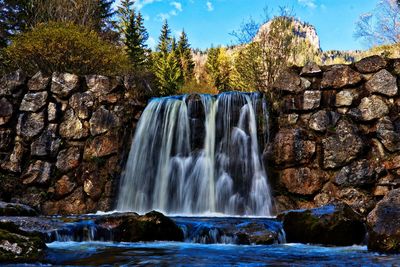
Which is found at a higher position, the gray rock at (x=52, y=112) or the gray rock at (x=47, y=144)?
the gray rock at (x=52, y=112)

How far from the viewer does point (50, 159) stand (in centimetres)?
1398

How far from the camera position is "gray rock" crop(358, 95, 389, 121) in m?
11.9

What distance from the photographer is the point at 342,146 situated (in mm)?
11836

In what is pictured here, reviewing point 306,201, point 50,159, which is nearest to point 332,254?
point 306,201

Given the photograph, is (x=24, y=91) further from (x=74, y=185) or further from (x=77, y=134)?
(x=74, y=185)

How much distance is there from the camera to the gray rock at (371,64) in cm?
1234

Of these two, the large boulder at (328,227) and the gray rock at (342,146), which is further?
the gray rock at (342,146)

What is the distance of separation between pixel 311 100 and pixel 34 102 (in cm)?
968

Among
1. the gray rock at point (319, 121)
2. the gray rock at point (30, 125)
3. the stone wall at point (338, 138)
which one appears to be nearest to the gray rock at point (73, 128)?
the gray rock at point (30, 125)

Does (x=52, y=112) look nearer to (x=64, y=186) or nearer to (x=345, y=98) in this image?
(x=64, y=186)

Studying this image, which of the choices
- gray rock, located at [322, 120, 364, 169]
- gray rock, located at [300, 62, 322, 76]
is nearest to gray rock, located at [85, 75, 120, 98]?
gray rock, located at [300, 62, 322, 76]

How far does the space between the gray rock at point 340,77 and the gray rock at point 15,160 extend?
10546 mm

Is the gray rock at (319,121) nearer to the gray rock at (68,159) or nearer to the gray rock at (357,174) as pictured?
the gray rock at (357,174)

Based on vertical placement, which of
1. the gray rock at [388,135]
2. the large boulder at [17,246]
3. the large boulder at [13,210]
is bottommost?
the large boulder at [17,246]
